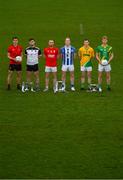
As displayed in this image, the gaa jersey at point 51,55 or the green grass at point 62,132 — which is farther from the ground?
the gaa jersey at point 51,55

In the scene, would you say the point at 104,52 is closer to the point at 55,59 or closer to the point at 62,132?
the point at 55,59

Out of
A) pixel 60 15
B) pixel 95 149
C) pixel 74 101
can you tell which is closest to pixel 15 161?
pixel 95 149

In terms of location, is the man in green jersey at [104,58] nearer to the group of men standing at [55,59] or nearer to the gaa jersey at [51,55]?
the group of men standing at [55,59]

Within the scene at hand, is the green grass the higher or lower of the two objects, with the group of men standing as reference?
lower

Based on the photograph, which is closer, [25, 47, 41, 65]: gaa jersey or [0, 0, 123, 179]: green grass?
[0, 0, 123, 179]: green grass

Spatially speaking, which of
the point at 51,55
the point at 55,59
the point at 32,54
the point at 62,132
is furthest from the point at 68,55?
the point at 62,132

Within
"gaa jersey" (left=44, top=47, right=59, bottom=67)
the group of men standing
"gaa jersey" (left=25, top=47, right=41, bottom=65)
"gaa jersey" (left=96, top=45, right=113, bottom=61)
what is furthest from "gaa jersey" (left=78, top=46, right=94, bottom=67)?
"gaa jersey" (left=25, top=47, right=41, bottom=65)

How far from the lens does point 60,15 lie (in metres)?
47.5

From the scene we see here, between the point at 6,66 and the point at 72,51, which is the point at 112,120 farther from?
the point at 6,66

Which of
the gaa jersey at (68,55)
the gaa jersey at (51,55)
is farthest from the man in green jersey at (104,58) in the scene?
the gaa jersey at (51,55)

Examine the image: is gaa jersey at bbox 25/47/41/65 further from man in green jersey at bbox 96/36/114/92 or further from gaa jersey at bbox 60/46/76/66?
man in green jersey at bbox 96/36/114/92

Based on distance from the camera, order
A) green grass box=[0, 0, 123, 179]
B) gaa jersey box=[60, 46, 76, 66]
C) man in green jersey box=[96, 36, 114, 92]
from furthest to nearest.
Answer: gaa jersey box=[60, 46, 76, 66], man in green jersey box=[96, 36, 114, 92], green grass box=[0, 0, 123, 179]

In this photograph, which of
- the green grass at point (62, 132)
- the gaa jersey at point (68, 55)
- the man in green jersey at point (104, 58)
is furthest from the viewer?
the gaa jersey at point (68, 55)

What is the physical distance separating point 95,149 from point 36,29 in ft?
89.1
